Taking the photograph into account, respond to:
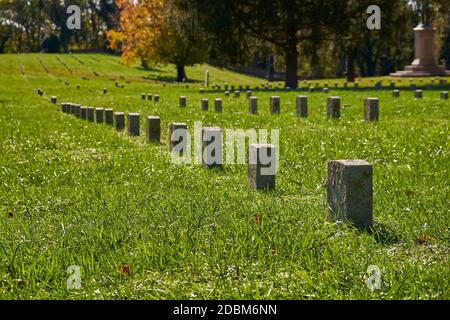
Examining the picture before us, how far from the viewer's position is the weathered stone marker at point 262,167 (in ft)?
28.6

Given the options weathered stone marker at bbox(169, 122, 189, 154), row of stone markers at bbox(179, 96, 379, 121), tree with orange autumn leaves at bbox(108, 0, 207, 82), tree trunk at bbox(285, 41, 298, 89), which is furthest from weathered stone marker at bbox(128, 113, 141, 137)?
tree with orange autumn leaves at bbox(108, 0, 207, 82)

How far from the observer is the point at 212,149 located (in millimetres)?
10891

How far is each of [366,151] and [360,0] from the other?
34261mm

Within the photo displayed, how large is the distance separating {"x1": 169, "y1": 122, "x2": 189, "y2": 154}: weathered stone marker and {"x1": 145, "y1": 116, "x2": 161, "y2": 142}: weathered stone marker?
71.3 inches

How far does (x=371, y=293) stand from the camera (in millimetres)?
4754

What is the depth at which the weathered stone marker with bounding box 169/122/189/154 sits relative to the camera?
496 inches

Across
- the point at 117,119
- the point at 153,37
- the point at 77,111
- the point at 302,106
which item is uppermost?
the point at 153,37

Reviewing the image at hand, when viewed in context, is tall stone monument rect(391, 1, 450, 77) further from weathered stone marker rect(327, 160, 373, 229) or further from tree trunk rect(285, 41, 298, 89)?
weathered stone marker rect(327, 160, 373, 229)

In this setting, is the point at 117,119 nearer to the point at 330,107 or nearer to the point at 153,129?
the point at 153,129

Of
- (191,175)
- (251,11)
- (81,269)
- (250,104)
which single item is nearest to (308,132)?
(191,175)

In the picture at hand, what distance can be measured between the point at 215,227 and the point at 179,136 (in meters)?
6.23

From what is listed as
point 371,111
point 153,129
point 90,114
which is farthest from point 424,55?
point 153,129

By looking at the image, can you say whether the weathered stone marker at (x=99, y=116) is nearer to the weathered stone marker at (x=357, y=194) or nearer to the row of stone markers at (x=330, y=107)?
the row of stone markers at (x=330, y=107)

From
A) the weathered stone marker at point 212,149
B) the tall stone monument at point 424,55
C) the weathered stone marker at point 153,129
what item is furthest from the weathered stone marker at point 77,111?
the tall stone monument at point 424,55
